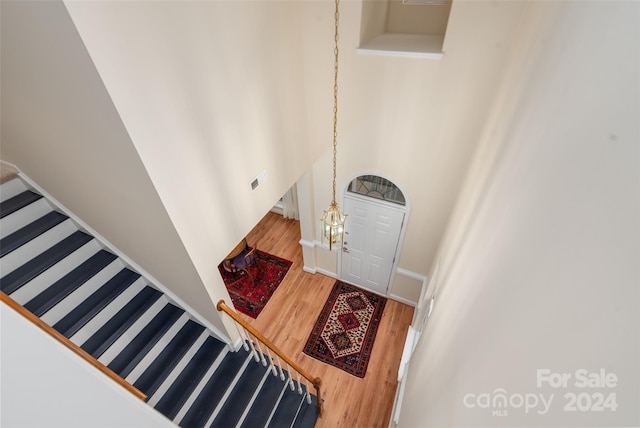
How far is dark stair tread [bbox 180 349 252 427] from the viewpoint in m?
3.06

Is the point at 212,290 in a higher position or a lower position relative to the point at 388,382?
higher

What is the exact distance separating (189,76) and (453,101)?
8.10 ft

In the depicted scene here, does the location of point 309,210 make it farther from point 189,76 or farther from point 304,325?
point 189,76

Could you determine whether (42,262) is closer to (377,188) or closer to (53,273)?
(53,273)

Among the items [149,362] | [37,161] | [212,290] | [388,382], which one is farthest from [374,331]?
[37,161]

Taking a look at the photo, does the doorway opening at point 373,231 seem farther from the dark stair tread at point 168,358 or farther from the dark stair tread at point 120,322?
the dark stair tread at point 120,322

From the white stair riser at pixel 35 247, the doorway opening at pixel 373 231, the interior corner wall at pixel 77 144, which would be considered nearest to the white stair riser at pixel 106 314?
the interior corner wall at pixel 77 144

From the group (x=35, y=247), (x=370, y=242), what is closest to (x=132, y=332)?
(x=35, y=247)

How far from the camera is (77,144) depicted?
2.16 metres

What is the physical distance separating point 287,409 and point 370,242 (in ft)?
8.39

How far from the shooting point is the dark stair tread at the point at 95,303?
2.86 meters

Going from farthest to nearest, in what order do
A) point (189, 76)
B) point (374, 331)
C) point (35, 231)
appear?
1. point (374, 331)
2. point (35, 231)
3. point (189, 76)

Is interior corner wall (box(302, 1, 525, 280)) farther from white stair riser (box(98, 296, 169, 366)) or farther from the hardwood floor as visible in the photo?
white stair riser (box(98, 296, 169, 366))

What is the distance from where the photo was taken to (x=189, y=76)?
6.76 feet
